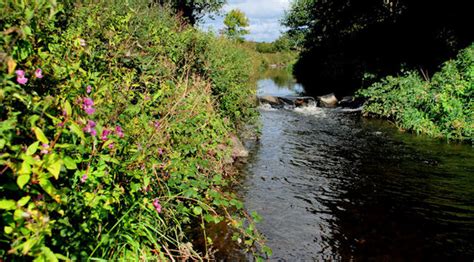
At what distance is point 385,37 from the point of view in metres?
25.1

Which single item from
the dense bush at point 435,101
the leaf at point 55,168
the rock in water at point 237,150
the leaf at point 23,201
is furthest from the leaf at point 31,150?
the dense bush at point 435,101

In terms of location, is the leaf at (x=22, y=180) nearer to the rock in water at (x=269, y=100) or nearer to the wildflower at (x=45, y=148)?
the wildflower at (x=45, y=148)

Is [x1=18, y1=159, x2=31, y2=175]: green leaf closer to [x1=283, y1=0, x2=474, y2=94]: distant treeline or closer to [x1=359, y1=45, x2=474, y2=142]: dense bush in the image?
[x1=359, y1=45, x2=474, y2=142]: dense bush

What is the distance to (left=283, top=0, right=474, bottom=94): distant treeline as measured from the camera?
746 inches

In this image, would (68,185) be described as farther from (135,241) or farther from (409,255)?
(409,255)

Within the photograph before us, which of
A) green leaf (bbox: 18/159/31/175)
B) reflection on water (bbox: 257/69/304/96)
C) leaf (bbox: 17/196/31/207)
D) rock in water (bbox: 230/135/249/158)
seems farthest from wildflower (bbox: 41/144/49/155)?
reflection on water (bbox: 257/69/304/96)

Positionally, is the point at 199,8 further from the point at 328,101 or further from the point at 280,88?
the point at 328,101

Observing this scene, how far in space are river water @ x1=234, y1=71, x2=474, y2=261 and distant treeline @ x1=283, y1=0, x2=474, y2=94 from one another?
8615 mm

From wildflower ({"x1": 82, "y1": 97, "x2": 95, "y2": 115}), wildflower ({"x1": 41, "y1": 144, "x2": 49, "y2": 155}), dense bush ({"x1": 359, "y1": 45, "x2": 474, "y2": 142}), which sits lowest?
dense bush ({"x1": 359, "y1": 45, "x2": 474, "y2": 142})

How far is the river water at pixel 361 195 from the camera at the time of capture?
585 centimetres

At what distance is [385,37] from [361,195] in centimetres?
2036

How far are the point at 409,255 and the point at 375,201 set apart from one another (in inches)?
82.0

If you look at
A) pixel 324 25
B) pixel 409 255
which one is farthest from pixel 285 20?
pixel 409 255

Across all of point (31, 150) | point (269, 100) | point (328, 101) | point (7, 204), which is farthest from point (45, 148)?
point (328, 101)
